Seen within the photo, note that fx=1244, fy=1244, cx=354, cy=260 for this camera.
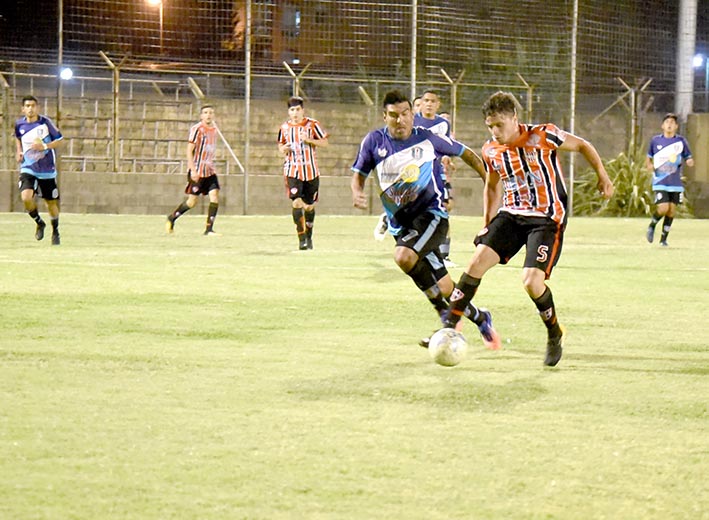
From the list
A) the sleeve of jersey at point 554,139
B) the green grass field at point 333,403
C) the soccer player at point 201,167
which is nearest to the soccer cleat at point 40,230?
the soccer player at point 201,167

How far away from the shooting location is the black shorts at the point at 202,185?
20.2 meters

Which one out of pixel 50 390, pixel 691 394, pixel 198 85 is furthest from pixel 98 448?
pixel 198 85

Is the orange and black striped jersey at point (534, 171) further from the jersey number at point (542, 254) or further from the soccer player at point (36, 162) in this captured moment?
the soccer player at point (36, 162)

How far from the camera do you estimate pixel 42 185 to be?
57.1ft

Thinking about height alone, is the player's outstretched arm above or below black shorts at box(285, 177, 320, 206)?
above

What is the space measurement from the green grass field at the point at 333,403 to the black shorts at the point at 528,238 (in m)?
0.64

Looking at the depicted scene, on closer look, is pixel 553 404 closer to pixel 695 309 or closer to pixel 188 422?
pixel 188 422

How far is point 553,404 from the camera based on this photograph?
625 centimetres

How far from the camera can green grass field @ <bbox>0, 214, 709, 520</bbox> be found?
4430 millimetres

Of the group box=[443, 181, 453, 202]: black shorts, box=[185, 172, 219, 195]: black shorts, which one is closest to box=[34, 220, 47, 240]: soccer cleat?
box=[185, 172, 219, 195]: black shorts

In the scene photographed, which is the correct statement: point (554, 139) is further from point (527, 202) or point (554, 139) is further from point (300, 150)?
point (300, 150)

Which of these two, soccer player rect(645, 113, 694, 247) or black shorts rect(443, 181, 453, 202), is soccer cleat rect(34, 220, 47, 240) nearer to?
black shorts rect(443, 181, 453, 202)

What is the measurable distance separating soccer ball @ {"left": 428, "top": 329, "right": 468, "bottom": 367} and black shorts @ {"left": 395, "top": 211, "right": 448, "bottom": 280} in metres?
1.40

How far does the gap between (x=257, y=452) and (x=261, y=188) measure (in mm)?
22145
